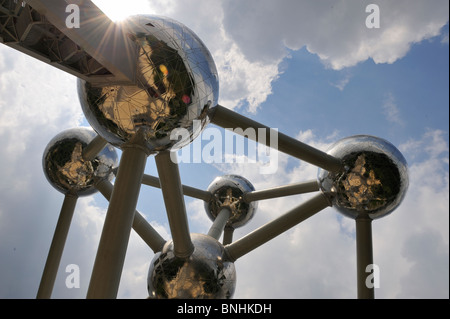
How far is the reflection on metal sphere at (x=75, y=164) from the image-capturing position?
7.48m

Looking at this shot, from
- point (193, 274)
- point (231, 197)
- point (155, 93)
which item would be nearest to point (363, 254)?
point (193, 274)

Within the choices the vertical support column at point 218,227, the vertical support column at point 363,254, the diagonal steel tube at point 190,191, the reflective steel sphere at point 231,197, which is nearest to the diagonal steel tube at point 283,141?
the vertical support column at point 363,254

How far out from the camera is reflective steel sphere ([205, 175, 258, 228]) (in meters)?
9.35

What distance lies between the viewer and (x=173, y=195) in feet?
15.9

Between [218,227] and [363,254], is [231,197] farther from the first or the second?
[363,254]

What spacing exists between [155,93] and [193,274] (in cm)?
312

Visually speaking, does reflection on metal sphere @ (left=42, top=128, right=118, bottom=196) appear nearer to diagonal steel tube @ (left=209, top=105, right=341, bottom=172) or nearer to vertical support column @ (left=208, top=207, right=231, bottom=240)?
vertical support column @ (left=208, top=207, right=231, bottom=240)

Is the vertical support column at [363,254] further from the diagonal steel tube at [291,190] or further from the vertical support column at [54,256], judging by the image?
the vertical support column at [54,256]

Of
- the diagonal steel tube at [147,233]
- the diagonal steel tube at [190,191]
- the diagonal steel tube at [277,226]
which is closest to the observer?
the diagonal steel tube at [277,226]

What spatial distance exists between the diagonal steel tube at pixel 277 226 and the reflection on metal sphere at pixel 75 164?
122 inches

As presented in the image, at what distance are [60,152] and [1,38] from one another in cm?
443

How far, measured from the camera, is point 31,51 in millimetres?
3721
